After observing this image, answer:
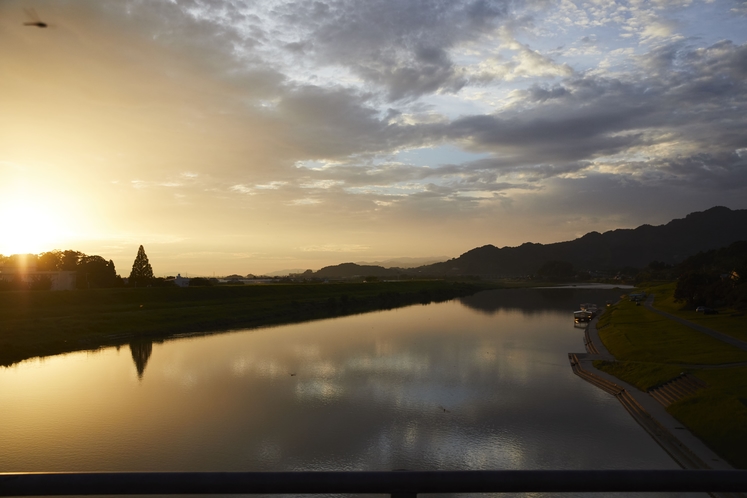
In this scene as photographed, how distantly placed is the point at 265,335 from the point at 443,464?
120ft

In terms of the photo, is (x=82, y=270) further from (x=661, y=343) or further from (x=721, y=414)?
(x=721, y=414)

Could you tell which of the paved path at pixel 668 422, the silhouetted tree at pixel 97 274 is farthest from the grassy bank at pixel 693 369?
the silhouetted tree at pixel 97 274

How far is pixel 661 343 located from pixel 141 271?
7123 centimetres

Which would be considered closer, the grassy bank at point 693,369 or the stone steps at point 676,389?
the grassy bank at point 693,369

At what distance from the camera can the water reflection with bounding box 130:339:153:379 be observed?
3498cm

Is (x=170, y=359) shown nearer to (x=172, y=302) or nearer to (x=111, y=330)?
A: (x=111, y=330)

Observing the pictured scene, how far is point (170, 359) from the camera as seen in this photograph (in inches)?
1501

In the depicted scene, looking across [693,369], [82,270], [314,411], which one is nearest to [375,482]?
[314,411]

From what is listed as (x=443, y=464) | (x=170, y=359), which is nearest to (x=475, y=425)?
(x=443, y=464)

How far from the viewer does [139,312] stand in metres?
56.7

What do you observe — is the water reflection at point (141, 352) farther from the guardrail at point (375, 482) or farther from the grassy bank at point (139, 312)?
the guardrail at point (375, 482)

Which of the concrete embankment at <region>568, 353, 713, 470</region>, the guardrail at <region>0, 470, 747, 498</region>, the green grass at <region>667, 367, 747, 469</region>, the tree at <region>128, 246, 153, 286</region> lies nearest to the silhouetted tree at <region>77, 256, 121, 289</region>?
the tree at <region>128, 246, 153, 286</region>

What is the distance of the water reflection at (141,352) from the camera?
115 feet

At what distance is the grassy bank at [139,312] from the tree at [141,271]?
843 centimetres
